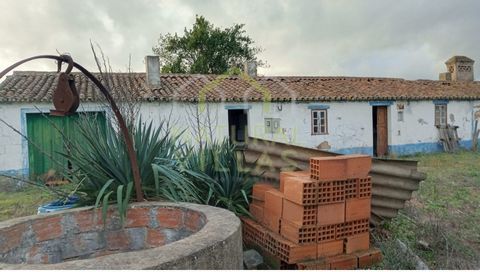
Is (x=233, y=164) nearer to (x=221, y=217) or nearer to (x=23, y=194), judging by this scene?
(x=221, y=217)

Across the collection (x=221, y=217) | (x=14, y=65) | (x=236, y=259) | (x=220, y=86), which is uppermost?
(x=220, y=86)

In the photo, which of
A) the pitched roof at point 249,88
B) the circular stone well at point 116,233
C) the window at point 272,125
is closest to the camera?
the circular stone well at point 116,233

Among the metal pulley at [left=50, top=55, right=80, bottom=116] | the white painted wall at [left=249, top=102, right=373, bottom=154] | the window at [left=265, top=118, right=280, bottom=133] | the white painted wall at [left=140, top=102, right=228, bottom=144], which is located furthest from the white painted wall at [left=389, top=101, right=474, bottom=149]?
the metal pulley at [left=50, top=55, right=80, bottom=116]

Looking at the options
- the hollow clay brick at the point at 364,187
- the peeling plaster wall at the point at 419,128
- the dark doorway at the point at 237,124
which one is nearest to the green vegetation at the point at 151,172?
the hollow clay brick at the point at 364,187

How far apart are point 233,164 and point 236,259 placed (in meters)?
2.39

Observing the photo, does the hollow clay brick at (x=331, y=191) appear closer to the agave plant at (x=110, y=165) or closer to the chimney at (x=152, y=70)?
the agave plant at (x=110, y=165)

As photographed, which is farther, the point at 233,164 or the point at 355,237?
the point at 233,164

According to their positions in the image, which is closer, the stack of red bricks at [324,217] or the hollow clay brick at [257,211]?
the stack of red bricks at [324,217]

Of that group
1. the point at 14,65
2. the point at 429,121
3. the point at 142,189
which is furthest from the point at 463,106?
the point at 14,65

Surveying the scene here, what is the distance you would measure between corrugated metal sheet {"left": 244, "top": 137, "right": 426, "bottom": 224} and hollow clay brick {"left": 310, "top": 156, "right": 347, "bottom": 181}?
2.12ft

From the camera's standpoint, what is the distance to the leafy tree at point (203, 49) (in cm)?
2620

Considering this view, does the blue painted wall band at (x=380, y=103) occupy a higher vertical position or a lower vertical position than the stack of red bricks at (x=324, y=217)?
higher

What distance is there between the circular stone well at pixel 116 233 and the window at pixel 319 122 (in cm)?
1207

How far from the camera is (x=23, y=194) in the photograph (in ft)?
32.6
